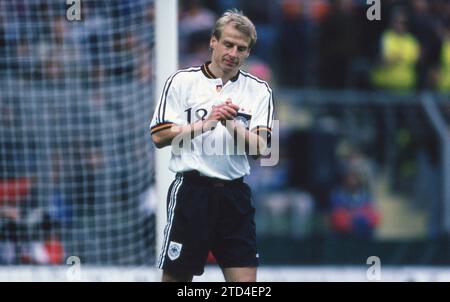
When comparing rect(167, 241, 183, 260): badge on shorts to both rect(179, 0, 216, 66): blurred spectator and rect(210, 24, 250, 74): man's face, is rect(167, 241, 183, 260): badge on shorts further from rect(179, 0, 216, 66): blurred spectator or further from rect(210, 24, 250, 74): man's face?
rect(179, 0, 216, 66): blurred spectator

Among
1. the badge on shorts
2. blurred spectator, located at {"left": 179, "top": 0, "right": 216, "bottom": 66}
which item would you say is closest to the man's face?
the badge on shorts

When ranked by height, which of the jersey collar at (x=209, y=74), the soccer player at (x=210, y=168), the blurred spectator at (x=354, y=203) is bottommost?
the blurred spectator at (x=354, y=203)

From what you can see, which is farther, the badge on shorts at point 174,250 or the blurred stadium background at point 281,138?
the blurred stadium background at point 281,138

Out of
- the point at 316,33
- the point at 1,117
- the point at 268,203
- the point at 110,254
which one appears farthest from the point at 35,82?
the point at 316,33

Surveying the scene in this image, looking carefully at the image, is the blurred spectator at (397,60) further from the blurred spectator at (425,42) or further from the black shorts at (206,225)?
the black shorts at (206,225)

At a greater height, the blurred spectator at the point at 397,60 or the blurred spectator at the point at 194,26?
the blurred spectator at the point at 194,26

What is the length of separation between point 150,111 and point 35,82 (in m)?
Result: 0.99

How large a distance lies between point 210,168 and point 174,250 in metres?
0.47

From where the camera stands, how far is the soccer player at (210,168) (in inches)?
248

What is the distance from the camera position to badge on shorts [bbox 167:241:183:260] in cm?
637

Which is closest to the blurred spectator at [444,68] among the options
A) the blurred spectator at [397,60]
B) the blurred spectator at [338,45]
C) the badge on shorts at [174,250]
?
the blurred spectator at [397,60]

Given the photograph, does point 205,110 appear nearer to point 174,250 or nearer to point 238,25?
point 238,25

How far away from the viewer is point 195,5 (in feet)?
41.7
